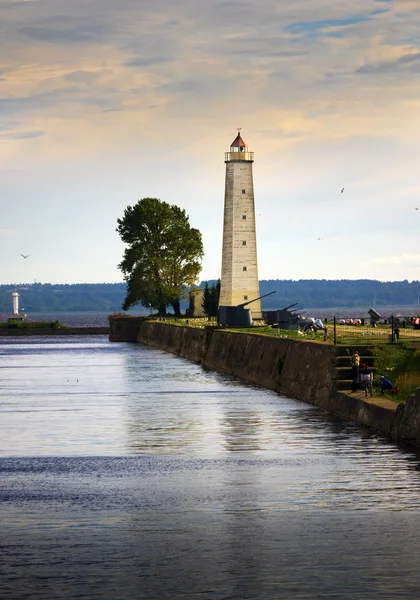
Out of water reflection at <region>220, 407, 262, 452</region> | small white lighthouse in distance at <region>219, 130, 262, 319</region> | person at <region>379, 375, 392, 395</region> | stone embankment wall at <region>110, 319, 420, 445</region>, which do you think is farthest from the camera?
small white lighthouse in distance at <region>219, 130, 262, 319</region>

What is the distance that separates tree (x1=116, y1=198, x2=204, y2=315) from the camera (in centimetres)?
13738

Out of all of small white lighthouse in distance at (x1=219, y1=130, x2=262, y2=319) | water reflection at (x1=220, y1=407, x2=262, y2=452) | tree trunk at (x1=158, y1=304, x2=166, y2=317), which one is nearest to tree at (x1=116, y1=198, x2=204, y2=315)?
tree trunk at (x1=158, y1=304, x2=166, y2=317)

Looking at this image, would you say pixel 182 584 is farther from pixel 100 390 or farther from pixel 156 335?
pixel 156 335

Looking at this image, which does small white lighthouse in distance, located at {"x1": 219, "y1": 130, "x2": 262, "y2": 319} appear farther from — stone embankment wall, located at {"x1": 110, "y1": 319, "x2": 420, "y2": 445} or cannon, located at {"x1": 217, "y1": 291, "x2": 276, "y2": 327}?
cannon, located at {"x1": 217, "y1": 291, "x2": 276, "y2": 327}

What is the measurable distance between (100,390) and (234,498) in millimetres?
37554

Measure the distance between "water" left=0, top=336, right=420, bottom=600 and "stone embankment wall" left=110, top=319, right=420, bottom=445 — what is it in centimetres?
81

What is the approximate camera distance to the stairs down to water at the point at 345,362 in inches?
1822

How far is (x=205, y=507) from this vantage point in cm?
2591

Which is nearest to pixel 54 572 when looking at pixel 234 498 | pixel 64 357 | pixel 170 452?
pixel 234 498

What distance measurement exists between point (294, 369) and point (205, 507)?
30.0 metres

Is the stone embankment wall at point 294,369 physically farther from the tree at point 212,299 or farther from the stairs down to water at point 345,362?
the tree at point 212,299

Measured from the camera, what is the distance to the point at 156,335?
128375 millimetres

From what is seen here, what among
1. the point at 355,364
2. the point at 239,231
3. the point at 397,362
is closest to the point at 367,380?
the point at 355,364

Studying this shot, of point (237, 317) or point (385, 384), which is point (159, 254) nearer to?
point (237, 317)
